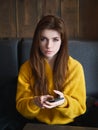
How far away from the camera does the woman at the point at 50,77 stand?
4.85 ft

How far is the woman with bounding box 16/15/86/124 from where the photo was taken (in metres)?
1.48

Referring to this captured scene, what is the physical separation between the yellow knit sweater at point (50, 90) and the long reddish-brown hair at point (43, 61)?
0.03 metres

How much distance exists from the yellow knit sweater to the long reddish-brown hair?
0.03 meters

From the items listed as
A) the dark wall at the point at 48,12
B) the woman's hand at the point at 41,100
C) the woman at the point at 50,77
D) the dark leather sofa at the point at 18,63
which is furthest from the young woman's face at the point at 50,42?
the dark wall at the point at 48,12

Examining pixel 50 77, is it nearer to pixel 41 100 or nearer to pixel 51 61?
pixel 51 61

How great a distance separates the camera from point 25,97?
4.97 ft

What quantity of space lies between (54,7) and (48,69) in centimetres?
118

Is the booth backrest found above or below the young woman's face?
below

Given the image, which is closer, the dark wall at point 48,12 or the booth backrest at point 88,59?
the booth backrest at point 88,59

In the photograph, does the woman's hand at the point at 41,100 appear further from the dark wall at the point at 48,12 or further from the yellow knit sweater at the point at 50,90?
the dark wall at the point at 48,12

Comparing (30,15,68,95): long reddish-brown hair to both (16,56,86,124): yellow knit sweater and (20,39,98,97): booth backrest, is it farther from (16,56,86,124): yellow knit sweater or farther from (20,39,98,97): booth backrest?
(20,39,98,97): booth backrest

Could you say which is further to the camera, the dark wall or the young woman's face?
the dark wall

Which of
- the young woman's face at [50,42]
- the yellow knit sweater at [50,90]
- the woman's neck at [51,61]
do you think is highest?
the young woman's face at [50,42]

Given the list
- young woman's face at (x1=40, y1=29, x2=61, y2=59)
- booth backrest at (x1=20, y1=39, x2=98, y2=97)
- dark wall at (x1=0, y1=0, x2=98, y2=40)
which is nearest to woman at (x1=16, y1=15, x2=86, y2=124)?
young woman's face at (x1=40, y1=29, x2=61, y2=59)
